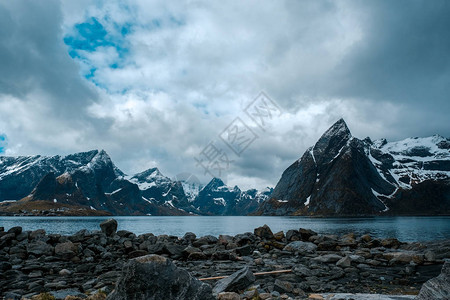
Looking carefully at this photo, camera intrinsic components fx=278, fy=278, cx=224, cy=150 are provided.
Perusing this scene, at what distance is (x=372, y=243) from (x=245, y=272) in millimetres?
24978

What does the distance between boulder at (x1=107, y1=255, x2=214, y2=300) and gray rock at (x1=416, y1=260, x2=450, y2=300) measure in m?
6.37

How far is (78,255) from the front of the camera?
23.9 m

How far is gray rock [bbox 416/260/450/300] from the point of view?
7.72 metres

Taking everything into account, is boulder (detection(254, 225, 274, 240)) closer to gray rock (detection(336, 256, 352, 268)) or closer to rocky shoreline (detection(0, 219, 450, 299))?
rocky shoreline (detection(0, 219, 450, 299))

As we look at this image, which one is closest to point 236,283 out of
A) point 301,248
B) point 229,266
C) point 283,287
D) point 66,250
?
point 283,287

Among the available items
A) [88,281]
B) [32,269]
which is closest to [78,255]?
[32,269]

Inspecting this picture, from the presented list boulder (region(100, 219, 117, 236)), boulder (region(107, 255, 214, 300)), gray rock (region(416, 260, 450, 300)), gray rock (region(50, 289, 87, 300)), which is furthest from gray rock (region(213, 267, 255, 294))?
boulder (region(100, 219, 117, 236))

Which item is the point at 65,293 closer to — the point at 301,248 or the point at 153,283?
the point at 153,283

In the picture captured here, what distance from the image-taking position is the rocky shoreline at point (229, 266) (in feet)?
45.6

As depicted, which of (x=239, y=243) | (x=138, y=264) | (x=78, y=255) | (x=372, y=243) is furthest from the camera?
(x=372, y=243)

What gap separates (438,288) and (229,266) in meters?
14.3

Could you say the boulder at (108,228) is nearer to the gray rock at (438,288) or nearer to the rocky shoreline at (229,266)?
the rocky shoreline at (229,266)

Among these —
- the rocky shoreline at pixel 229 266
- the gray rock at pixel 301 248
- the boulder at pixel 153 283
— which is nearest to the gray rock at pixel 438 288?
the rocky shoreline at pixel 229 266

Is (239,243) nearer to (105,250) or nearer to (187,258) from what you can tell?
(187,258)
